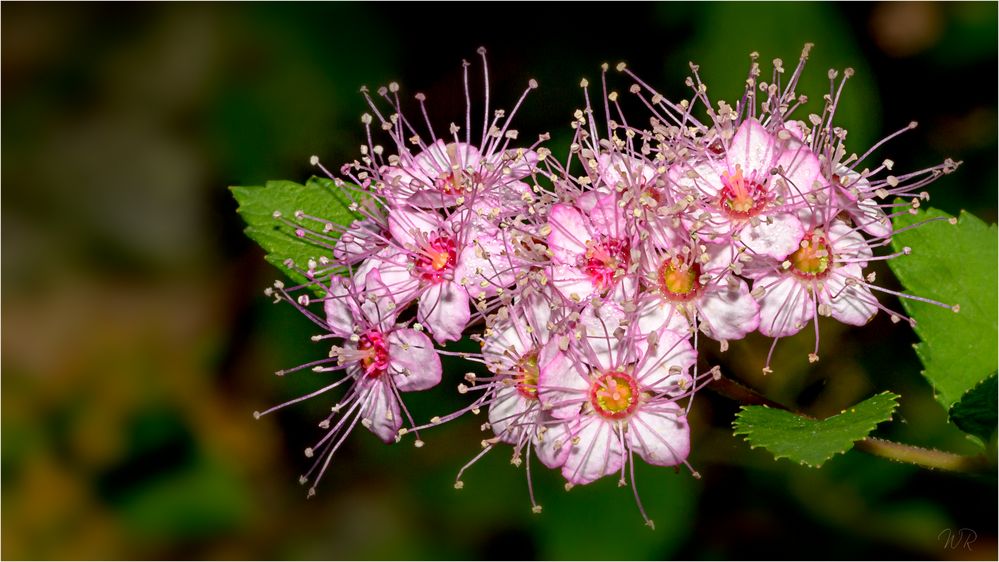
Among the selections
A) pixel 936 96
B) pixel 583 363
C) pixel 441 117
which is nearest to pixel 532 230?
pixel 583 363

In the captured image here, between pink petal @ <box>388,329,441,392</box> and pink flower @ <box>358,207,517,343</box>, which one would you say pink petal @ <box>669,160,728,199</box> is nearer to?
pink flower @ <box>358,207,517,343</box>

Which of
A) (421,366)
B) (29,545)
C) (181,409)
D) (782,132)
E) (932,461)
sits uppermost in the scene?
(782,132)

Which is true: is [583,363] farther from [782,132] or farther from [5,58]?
[5,58]

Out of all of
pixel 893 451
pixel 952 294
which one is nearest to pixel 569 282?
pixel 893 451

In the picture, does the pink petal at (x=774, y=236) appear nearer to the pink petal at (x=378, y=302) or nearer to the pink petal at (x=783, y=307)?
the pink petal at (x=783, y=307)

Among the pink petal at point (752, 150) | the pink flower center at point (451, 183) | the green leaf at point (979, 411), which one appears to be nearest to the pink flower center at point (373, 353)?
the pink flower center at point (451, 183)
